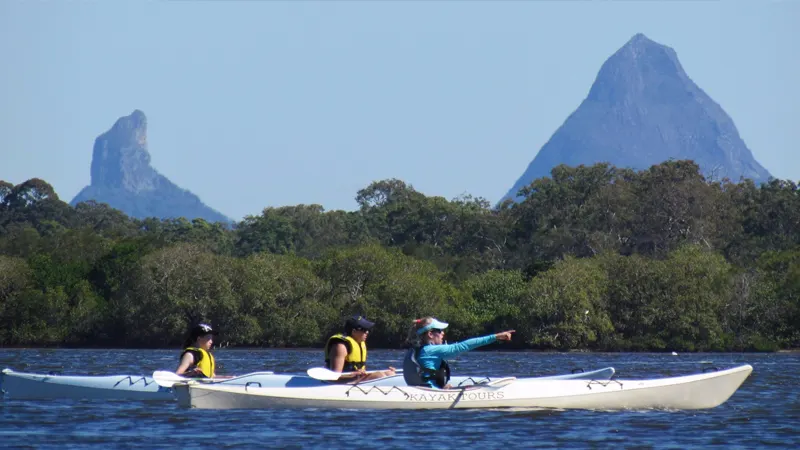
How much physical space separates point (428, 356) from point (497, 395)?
129 cm

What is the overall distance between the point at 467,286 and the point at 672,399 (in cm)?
5054

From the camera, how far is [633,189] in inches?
3580

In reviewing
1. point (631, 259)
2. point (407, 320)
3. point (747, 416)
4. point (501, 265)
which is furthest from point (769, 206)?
point (747, 416)

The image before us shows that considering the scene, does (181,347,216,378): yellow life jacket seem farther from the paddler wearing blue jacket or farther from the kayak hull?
the paddler wearing blue jacket

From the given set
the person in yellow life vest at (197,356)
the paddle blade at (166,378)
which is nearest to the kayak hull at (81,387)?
the person in yellow life vest at (197,356)

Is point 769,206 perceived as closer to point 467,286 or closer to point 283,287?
point 467,286

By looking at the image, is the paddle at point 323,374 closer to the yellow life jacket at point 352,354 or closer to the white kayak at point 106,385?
the yellow life jacket at point 352,354

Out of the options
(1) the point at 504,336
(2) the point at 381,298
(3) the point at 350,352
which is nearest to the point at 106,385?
(3) the point at 350,352

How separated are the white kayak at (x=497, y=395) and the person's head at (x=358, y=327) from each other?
81 cm

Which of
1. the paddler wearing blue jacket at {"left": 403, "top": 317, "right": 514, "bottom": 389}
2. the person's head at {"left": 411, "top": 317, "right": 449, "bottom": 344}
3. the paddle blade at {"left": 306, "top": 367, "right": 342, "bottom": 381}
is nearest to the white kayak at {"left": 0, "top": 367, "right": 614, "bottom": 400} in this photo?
the paddle blade at {"left": 306, "top": 367, "right": 342, "bottom": 381}

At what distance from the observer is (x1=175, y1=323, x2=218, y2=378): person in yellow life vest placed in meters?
22.1

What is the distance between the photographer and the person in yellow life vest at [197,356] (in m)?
22.1

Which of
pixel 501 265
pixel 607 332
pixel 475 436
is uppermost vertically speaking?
pixel 501 265

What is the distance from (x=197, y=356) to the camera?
72.8 feet
